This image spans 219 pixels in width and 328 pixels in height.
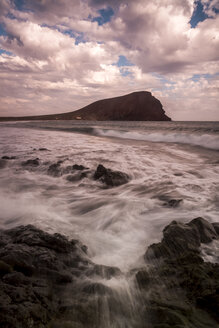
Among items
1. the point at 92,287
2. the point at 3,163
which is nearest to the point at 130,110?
the point at 3,163

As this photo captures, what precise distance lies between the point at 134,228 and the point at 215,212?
137 cm

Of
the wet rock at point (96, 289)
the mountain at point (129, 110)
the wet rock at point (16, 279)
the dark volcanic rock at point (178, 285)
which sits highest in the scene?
the mountain at point (129, 110)

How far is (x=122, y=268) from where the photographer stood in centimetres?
199

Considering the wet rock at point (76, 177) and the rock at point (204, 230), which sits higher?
the rock at point (204, 230)

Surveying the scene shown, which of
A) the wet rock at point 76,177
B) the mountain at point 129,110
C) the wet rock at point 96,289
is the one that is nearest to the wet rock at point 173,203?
the wet rock at point 96,289

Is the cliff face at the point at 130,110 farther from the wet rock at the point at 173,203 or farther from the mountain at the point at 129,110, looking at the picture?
the wet rock at the point at 173,203

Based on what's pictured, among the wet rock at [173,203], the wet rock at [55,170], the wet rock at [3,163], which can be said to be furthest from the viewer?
the wet rock at [3,163]

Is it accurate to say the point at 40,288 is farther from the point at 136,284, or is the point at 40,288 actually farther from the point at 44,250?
the point at 136,284

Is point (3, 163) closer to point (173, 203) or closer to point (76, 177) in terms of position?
point (76, 177)

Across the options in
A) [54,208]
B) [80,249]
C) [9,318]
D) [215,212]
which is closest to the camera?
[9,318]

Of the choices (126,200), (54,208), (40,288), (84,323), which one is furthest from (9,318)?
(126,200)

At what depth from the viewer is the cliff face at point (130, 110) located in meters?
105

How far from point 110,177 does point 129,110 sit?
106848mm

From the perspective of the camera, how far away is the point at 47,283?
1599 mm
